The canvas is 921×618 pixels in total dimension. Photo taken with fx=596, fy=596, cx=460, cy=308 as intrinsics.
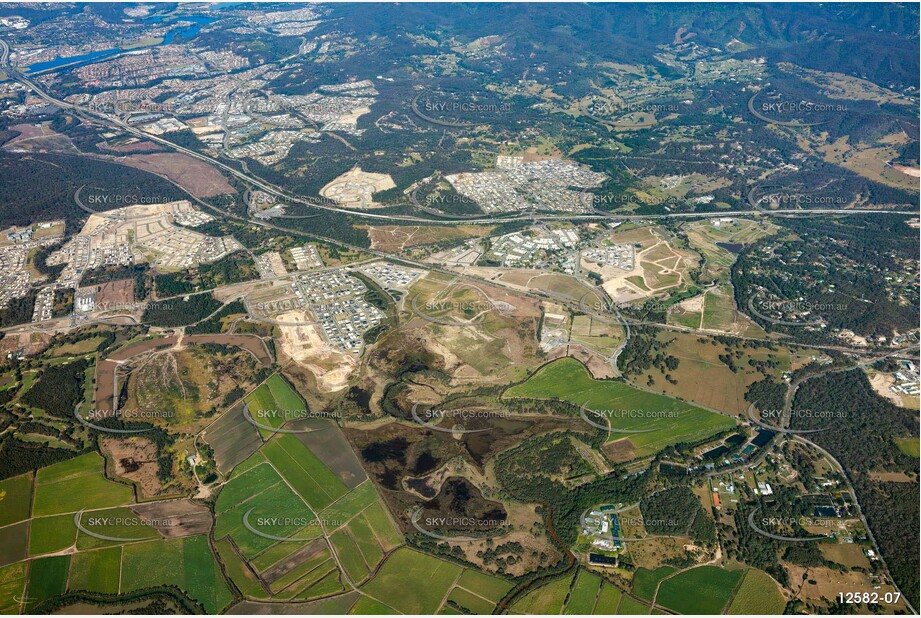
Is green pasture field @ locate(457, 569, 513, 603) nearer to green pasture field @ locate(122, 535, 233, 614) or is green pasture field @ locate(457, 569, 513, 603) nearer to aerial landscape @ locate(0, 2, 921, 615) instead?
aerial landscape @ locate(0, 2, 921, 615)

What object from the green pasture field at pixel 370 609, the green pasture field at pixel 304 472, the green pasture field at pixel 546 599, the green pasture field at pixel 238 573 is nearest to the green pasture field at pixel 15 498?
the green pasture field at pixel 238 573

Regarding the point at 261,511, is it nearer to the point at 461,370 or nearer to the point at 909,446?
the point at 461,370

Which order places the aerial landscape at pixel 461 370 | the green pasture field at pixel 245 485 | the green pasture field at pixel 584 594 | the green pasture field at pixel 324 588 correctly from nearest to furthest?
the green pasture field at pixel 584 594 → the green pasture field at pixel 324 588 → the aerial landscape at pixel 461 370 → the green pasture field at pixel 245 485

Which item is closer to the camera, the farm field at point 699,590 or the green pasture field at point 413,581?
the farm field at point 699,590

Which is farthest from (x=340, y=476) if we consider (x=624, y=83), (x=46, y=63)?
(x=46, y=63)

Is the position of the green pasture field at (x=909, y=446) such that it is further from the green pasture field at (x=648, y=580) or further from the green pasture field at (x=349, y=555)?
the green pasture field at (x=349, y=555)

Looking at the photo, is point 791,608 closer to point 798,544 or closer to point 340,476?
point 798,544
